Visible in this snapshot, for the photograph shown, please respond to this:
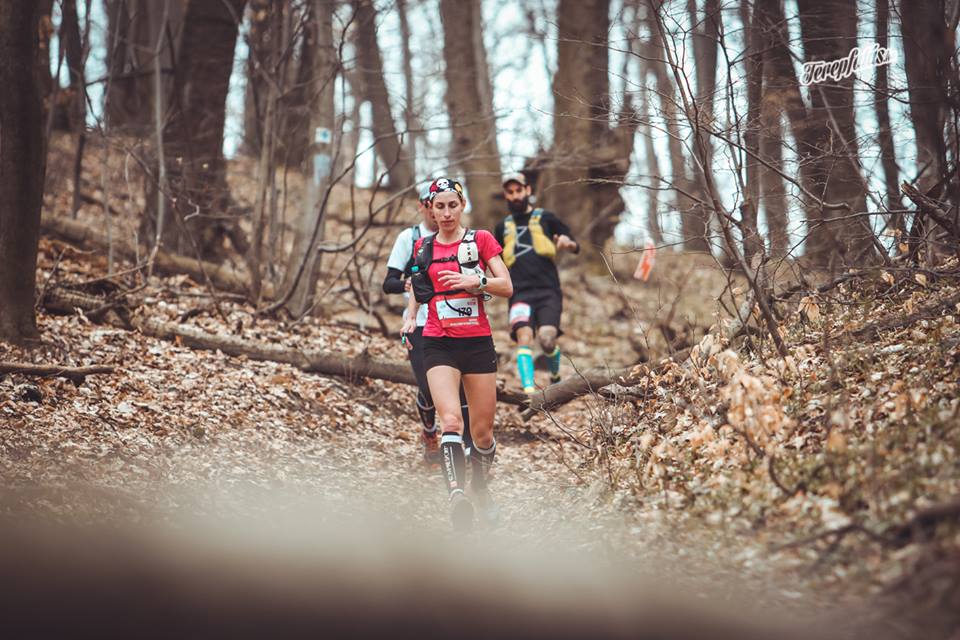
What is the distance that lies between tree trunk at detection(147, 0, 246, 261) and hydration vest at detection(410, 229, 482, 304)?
22.8 ft

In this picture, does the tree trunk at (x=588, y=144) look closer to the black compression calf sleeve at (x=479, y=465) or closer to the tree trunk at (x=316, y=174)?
the tree trunk at (x=316, y=174)

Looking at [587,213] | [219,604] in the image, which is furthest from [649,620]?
[587,213]

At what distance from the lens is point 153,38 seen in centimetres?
1606

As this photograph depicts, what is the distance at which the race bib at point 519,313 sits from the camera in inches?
340

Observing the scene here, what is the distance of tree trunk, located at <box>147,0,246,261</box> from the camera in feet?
39.1

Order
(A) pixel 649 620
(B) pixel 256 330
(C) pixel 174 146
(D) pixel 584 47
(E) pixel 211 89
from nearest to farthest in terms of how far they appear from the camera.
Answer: (A) pixel 649 620 < (B) pixel 256 330 < (C) pixel 174 146 < (E) pixel 211 89 < (D) pixel 584 47

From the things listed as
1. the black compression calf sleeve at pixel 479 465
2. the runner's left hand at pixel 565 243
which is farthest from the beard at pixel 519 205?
the black compression calf sleeve at pixel 479 465

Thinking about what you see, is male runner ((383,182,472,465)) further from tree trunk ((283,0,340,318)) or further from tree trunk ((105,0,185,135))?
tree trunk ((105,0,185,135))

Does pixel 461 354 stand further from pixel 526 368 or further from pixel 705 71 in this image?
pixel 705 71

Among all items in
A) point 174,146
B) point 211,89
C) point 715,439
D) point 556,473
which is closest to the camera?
point 715,439

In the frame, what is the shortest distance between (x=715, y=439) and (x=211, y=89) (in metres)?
10.7

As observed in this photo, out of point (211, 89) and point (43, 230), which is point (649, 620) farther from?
point (211, 89)

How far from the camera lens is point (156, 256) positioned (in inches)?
442

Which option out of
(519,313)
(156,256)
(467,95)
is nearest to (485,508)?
(519,313)
